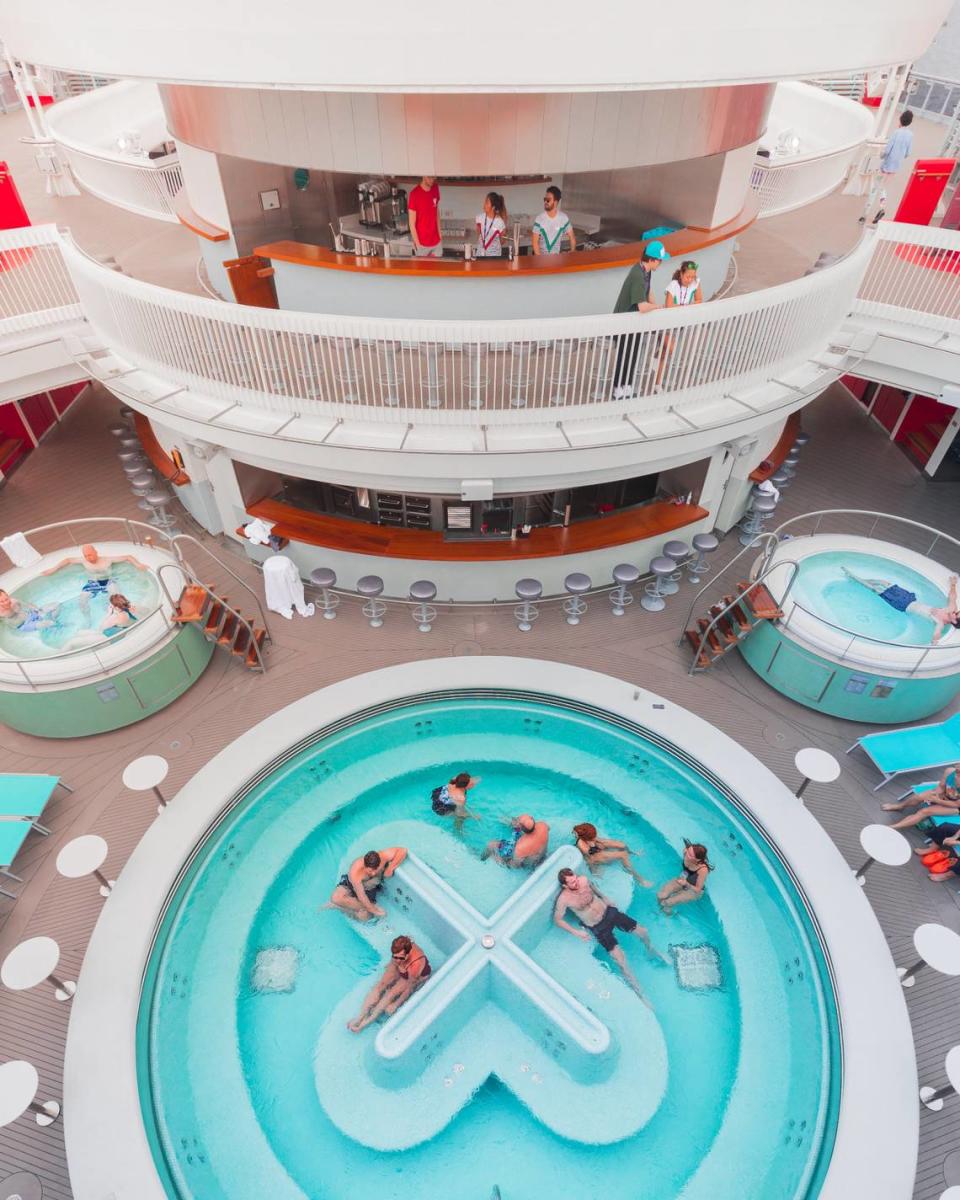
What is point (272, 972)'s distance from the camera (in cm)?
845

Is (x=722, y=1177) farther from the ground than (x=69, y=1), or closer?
closer

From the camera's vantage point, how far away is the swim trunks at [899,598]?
36.3 ft

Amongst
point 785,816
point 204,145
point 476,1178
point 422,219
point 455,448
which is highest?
point 204,145

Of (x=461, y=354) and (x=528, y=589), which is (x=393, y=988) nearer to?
(x=528, y=589)

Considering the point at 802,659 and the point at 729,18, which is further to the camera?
the point at 802,659

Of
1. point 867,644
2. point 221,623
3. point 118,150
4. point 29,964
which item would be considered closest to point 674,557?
point 867,644

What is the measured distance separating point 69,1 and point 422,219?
488 cm

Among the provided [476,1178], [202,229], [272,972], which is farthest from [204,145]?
[476,1178]

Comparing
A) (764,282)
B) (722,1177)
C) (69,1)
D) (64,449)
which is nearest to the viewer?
(722,1177)

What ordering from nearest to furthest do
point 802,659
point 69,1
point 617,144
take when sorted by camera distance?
1. point 69,1
2. point 617,144
3. point 802,659

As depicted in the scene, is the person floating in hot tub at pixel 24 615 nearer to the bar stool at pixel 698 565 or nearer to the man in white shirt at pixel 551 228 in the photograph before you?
the man in white shirt at pixel 551 228

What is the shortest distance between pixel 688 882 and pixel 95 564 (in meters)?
9.86

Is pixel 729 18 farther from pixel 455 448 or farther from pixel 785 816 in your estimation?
pixel 785 816

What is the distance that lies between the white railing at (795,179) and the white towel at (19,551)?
15198 mm
